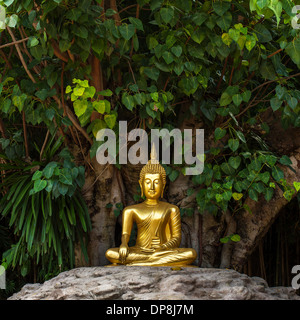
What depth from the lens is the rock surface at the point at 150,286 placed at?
291cm

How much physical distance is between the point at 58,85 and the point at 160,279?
5.47 feet

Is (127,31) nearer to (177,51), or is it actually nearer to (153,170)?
(177,51)

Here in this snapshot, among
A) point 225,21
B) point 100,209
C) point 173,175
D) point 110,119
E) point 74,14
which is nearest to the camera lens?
point 74,14

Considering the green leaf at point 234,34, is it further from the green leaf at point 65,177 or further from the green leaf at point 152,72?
the green leaf at point 65,177

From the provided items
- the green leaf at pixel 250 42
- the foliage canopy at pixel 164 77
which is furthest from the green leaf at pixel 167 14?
the green leaf at pixel 250 42

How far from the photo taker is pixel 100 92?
11.5ft

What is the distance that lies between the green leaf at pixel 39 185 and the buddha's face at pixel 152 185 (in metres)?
0.80

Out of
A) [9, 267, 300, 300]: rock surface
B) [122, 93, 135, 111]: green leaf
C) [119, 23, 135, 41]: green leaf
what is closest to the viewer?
[9, 267, 300, 300]: rock surface

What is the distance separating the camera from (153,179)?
3887 mm

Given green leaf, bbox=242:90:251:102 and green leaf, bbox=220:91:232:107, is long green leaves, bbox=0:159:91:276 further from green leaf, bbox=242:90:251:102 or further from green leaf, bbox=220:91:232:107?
green leaf, bbox=242:90:251:102

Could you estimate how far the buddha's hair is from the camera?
12.8ft

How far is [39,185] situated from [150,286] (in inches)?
42.0

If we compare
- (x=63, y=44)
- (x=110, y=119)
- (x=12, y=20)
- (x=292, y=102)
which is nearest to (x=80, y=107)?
(x=110, y=119)

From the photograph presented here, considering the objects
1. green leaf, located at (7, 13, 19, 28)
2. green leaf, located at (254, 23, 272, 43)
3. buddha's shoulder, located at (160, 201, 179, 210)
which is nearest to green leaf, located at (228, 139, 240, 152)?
buddha's shoulder, located at (160, 201, 179, 210)
